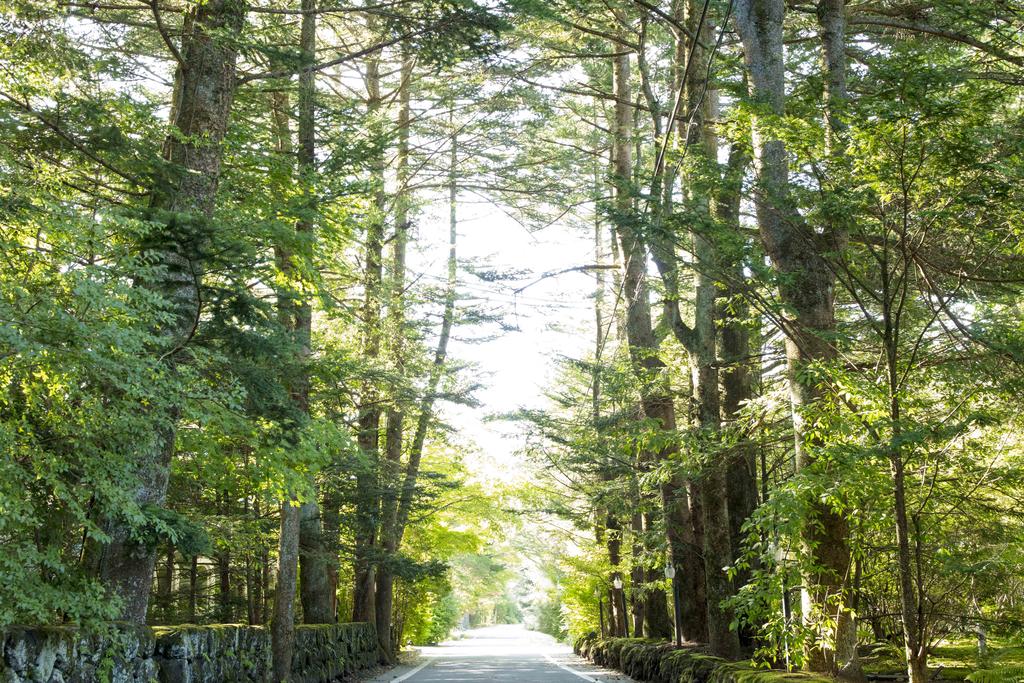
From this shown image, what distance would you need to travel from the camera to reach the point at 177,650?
9.59m

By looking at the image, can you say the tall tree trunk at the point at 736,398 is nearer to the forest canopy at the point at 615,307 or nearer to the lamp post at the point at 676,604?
the forest canopy at the point at 615,307

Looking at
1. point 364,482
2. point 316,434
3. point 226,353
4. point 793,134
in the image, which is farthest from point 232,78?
point 364,482

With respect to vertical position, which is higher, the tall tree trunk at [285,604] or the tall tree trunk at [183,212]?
the tall tree trunk at [183,212]

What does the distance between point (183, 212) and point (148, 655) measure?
4.32 meters

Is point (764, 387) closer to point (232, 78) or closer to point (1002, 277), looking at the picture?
point (1002, 277)

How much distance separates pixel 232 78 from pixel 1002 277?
9131 millimetres

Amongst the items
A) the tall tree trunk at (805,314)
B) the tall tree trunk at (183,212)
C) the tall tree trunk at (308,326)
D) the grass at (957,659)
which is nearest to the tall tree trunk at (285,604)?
the tall tree trunk at (308,326)

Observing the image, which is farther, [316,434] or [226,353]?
[316,434]

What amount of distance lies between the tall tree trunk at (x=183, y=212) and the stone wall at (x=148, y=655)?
447 mm

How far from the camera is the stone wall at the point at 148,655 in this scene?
691 centimetres

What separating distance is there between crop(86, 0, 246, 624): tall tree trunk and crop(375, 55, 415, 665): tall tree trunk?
5.67 metres

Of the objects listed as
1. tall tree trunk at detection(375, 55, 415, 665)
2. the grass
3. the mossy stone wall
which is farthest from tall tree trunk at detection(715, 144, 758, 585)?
tall tree trunk at detection(375, 55, 415, 665)

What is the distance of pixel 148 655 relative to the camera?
909cm

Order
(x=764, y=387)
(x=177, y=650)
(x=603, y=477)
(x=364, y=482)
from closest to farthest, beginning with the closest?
(x=177, y=650), (x=764, y=387), (x=364, y=482), (x=603, y=477)
